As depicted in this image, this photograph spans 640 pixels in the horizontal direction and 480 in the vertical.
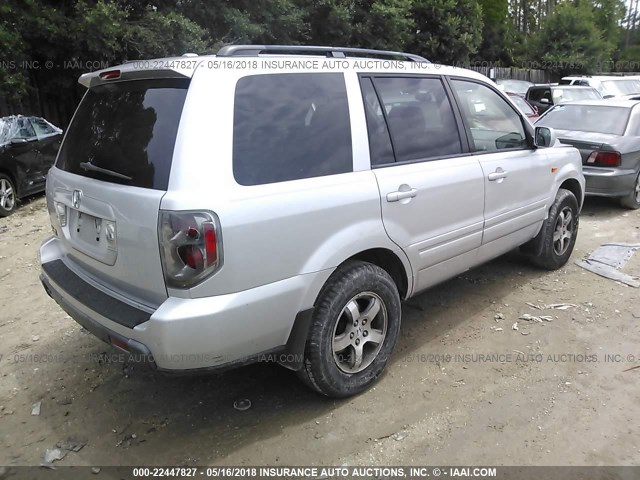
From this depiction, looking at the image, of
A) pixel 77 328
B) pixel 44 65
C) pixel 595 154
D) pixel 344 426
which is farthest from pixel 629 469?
pixel 44 65

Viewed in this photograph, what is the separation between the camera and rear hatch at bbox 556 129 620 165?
23.5ft

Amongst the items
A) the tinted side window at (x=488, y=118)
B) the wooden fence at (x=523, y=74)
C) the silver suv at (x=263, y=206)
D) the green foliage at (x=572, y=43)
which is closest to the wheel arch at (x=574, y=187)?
the tinted side window at (x=488, y=118)

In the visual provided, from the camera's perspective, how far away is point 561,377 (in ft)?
11.2

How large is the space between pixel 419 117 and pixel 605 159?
4847 mm

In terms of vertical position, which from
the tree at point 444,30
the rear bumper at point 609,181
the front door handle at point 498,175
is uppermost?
the tree at point 444,30

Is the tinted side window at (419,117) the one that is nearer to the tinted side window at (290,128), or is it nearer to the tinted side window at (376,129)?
the tinted side window at (376,129)

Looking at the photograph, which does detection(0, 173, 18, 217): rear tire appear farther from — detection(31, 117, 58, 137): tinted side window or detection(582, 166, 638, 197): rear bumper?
detection(582, 166, 638, 197): rear bumper

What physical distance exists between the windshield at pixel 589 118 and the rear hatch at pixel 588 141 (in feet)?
0.79

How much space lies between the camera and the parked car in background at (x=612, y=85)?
1608cm

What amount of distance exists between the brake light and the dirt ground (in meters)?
1.88

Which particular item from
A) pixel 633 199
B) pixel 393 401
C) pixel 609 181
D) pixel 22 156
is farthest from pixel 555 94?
pixel 393 401

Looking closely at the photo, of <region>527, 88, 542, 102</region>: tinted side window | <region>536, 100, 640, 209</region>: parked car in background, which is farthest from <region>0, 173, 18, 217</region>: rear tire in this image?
<region>527, 88, 542, 102</region>: tinted side window

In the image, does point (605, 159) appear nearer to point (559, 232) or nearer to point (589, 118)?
point (589, 118)

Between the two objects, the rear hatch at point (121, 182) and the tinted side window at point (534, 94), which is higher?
the rear hatch at point (121, 182)
